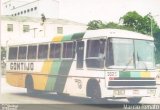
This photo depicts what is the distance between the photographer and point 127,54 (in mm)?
18344

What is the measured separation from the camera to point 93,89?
1842 cm

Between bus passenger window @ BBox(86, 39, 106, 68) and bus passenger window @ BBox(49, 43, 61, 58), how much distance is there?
222cm

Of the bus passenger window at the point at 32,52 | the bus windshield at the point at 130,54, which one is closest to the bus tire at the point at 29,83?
the bus passenger window at the point at 32,52

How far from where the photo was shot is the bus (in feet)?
58.9

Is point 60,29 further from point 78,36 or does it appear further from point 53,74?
point 78,36

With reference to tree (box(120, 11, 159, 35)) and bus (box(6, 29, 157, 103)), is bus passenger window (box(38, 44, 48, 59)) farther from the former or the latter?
tree (box(120, 11, 159, 35))

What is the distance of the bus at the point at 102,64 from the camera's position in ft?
58.9

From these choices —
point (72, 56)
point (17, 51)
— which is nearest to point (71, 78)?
point (72, 56)

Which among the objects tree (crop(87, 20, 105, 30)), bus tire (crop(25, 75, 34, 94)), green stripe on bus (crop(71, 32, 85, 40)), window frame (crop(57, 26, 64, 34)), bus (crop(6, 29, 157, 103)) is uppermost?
tree (crop(87, 20, 105, 30))

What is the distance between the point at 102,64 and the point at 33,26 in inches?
1965

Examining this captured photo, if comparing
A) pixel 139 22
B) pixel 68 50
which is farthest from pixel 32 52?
pixel 139 22

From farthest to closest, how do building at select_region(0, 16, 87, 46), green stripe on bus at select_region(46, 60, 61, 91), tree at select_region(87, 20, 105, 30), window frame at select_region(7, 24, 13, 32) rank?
window frame at select_region(7, 24, 13, 32)
tree at select_region(87, 20, 105, 30)
building at select_region(0, 16, 87, 46)
green stripe on bus at select_region(46, 60, 61, 91)

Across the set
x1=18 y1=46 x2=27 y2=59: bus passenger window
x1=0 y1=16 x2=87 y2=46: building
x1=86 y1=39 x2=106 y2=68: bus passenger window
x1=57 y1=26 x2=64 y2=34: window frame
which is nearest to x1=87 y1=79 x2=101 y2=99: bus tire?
x1=86 y1=39 x2=106 y2=68: bus passenger window

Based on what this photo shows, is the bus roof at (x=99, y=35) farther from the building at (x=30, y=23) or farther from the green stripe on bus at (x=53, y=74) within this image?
the building at (x=30, y=23)
